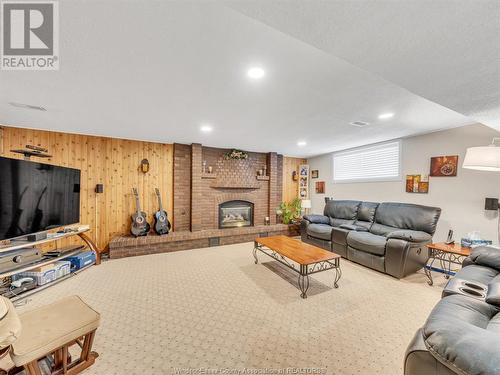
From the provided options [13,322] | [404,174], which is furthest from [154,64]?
[404,174]

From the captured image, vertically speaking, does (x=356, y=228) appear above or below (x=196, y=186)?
below

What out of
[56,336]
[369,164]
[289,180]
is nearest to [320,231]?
[369,164]

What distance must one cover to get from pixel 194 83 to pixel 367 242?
3.46 m

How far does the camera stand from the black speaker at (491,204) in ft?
9.57

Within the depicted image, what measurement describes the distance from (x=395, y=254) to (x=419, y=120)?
2023 millimetres

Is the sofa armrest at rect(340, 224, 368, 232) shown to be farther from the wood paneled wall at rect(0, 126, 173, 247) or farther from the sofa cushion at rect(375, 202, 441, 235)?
the wood paneled wall at rect(0, 126, 173, 247)

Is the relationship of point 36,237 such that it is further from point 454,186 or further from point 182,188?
point 454,186

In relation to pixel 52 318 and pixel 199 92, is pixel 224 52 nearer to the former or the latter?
pixel 199 92

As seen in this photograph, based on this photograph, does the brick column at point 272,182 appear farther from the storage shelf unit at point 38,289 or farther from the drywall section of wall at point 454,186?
the storage shelf unit at point 38,289

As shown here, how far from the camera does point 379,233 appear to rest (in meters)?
3.82

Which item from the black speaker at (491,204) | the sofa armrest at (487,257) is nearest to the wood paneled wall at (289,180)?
the black speaker at (491,204)

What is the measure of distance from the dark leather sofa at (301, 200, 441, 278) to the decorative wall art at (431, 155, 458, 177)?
663mm

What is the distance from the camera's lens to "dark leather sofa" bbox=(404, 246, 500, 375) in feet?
2.43

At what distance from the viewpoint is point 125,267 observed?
11.3 feet
